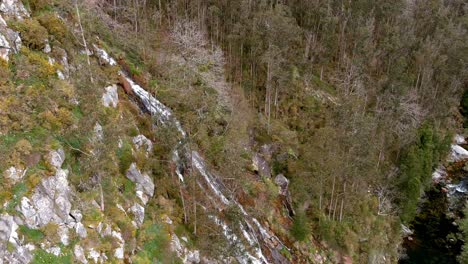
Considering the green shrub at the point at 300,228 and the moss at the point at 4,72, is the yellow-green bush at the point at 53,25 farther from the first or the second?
the green shrub at the point at 300,228

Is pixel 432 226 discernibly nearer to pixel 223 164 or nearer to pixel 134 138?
pixel 223 164

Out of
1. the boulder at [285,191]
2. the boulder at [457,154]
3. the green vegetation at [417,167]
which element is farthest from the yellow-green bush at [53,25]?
the boulder at [457,154]

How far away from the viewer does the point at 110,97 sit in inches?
1072

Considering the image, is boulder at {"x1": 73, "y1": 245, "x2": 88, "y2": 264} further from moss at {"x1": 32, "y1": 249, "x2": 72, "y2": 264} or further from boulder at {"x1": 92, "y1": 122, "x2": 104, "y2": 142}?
boulder at {"x1": 92, "y1": 122, "x2": 104, "y2": 142}

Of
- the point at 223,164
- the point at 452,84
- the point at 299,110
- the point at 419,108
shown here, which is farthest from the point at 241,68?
the point at 452,84

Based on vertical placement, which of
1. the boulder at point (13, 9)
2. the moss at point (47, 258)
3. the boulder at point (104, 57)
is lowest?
the moss at point (47, 258)

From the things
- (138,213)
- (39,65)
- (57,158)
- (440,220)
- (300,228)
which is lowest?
(440,220)

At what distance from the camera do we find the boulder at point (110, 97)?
26578 mm

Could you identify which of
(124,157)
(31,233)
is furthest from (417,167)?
(31,233)

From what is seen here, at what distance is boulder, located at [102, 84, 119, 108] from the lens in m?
26.6

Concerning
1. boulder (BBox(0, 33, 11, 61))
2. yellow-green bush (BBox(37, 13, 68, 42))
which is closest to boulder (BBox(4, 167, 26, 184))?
boulder (BBox(0, 33, 11, 61))

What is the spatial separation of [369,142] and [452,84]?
3654 centimetres

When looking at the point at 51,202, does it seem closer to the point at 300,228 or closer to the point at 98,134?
the point at 98,134

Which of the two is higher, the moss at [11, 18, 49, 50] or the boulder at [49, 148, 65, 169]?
the moss at [11, 18, 49, 50]
